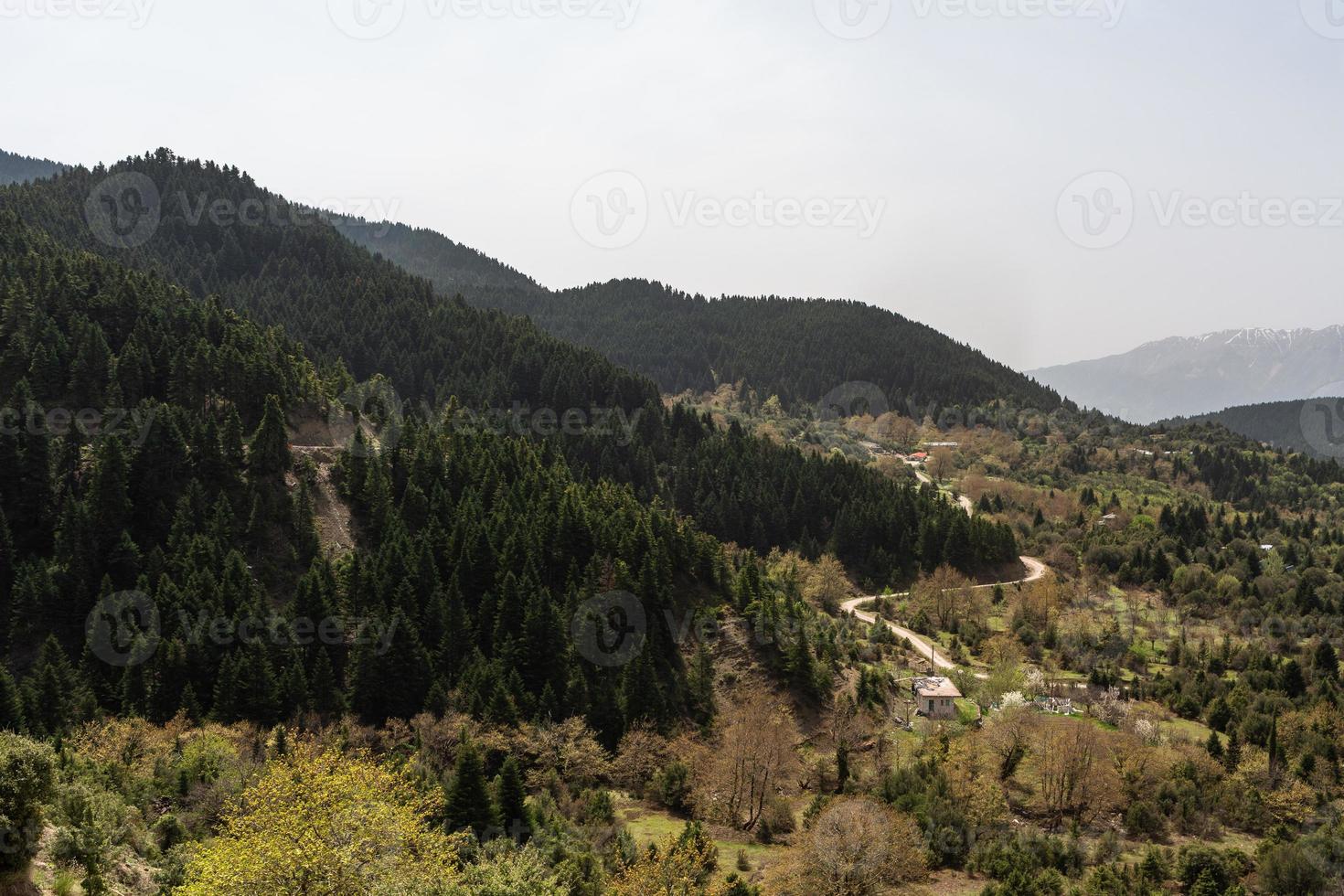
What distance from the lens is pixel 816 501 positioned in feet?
472

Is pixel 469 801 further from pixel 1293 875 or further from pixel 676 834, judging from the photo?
pixel 1293 875

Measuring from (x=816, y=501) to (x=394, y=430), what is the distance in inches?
2874

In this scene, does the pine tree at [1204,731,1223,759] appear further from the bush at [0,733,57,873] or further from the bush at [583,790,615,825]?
the bush at [0,733,57,873]

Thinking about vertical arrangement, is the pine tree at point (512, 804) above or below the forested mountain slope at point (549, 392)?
below

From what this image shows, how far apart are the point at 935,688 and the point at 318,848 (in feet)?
202

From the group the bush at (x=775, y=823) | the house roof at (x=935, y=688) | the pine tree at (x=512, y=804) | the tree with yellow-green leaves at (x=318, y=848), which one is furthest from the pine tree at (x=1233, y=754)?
the tree with yellow-green leaves at (x=318, y=848)

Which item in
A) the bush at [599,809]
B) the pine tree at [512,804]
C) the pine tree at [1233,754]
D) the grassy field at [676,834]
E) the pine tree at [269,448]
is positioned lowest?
the grassy field at [676,834]

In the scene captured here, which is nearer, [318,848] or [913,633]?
[318,848]

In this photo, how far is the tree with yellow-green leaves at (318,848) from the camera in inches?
1115

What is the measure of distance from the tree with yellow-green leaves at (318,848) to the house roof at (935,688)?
5285 centimetres

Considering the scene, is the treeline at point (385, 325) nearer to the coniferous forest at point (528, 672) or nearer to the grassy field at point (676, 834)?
the coniferous forest at point (528, 672)

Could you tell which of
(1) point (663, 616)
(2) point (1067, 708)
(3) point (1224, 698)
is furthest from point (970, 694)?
(1) point (663, 616)

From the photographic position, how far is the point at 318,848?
29.2 m

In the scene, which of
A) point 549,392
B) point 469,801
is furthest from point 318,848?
point 549,392
